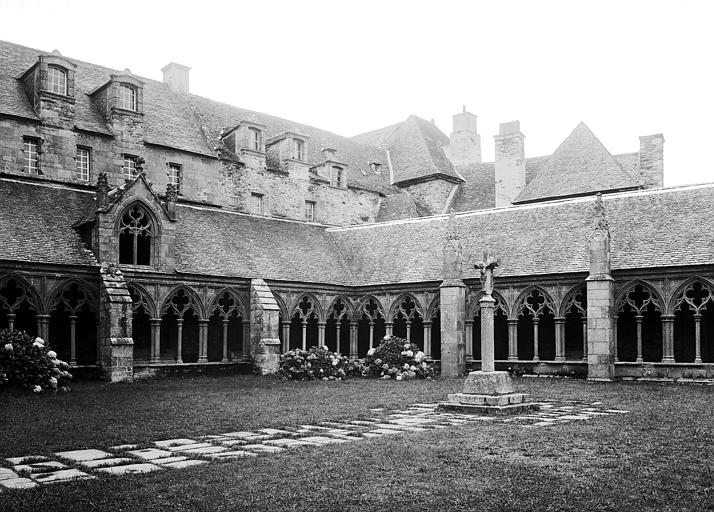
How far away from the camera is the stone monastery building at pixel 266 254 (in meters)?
22.8

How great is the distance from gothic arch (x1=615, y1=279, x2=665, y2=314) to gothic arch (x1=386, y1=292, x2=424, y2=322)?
7.11 metres

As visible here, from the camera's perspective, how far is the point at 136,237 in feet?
78.4

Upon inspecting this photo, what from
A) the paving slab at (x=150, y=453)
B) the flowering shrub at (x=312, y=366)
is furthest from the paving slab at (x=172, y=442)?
the flowering shrub at (x=312, y=366)

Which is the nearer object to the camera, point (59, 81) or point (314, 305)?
point (314, 305)

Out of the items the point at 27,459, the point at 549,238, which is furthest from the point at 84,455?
the point at 549,238

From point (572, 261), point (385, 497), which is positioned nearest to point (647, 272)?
point (572, 261)

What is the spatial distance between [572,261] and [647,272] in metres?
2.43

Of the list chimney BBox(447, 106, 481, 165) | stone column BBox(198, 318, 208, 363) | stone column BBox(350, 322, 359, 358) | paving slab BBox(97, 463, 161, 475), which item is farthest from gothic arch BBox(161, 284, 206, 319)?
chimney BBox(447, 106, 481, 165)

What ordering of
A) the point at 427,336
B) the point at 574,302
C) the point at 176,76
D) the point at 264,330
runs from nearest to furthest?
the point at 574,302 → the point at 264,330 → the point at 427,336 → the point at 176,76

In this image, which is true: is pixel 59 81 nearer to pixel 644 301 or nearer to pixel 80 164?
pixel 80 164

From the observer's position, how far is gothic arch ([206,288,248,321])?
994 inches

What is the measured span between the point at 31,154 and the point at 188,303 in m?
9.20

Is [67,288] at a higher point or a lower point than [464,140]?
lower

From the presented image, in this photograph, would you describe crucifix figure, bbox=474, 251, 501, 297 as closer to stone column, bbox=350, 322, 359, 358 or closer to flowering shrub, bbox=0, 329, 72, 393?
flowering shrub, bbox=0, 329, 72, 393
